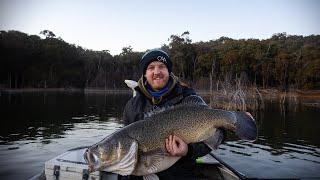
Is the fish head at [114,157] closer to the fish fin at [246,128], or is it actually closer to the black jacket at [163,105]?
the black jacket at [163,105]

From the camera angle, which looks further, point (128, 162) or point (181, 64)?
point (181, 64)

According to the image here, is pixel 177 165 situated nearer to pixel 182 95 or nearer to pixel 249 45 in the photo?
pixel 182 95

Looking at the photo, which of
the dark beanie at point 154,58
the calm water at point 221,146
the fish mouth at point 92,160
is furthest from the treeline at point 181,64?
the fish mouth at point 92,160

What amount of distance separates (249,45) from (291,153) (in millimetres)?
51403

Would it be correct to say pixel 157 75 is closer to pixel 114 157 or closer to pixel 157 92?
pixel 157 92

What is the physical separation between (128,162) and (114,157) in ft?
0.45

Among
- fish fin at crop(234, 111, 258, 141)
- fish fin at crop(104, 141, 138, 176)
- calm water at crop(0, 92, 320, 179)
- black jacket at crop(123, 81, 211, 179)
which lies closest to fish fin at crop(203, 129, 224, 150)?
fish fin at crop(234, 111, 258, 141)

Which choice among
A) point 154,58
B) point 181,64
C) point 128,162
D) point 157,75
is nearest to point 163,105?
point 157,75

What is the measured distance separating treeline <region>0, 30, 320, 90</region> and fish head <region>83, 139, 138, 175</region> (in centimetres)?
4514

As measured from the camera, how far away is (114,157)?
111 inches

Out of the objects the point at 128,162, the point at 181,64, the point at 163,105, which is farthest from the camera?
the point at 181,64

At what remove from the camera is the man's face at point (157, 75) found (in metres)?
3.49

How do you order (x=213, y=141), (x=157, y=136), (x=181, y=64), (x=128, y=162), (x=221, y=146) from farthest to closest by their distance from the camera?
(x=181, y=64) → (x=221, y=146) → (x=213, y=141) → (x=157, y=136) → (x=128, y=162)

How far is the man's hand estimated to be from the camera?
2.88 m
